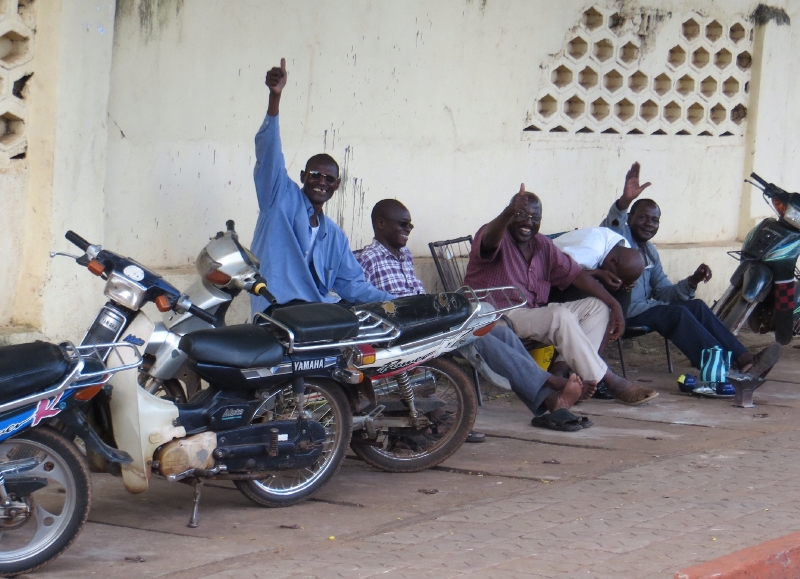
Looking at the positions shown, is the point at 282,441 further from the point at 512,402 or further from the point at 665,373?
the point at 665,373

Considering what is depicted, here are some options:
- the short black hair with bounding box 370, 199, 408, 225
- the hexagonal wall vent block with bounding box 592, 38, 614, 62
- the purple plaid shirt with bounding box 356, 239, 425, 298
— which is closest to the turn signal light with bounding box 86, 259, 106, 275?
the purple plaid shirt with bounding box 356, 239, 425, 298

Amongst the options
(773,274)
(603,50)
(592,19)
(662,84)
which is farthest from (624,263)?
(662,84)

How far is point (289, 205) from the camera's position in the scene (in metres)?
5.42

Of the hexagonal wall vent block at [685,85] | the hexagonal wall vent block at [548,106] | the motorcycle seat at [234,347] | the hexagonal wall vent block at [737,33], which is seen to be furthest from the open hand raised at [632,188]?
the motorcycle seat at [234,347]

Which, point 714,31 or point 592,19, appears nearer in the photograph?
point 592,19

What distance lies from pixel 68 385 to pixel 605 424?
334 centimetres

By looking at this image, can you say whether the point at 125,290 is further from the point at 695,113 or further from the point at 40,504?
the point at 695,113

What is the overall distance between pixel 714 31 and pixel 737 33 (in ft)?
0.79

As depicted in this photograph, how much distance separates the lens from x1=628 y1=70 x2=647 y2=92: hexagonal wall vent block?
811 centimetres

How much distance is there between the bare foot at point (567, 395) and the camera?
5.87 metres

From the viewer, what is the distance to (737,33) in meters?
8.64

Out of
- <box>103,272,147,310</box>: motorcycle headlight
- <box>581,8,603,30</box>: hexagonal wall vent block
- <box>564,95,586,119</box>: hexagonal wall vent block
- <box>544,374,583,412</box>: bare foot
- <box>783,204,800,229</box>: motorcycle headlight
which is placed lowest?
<box>544,374,583,412</box>: bare foot

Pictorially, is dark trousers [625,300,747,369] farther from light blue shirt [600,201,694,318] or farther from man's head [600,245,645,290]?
man's head [600,245,645,290]

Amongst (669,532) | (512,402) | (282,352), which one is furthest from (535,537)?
(512,402)
